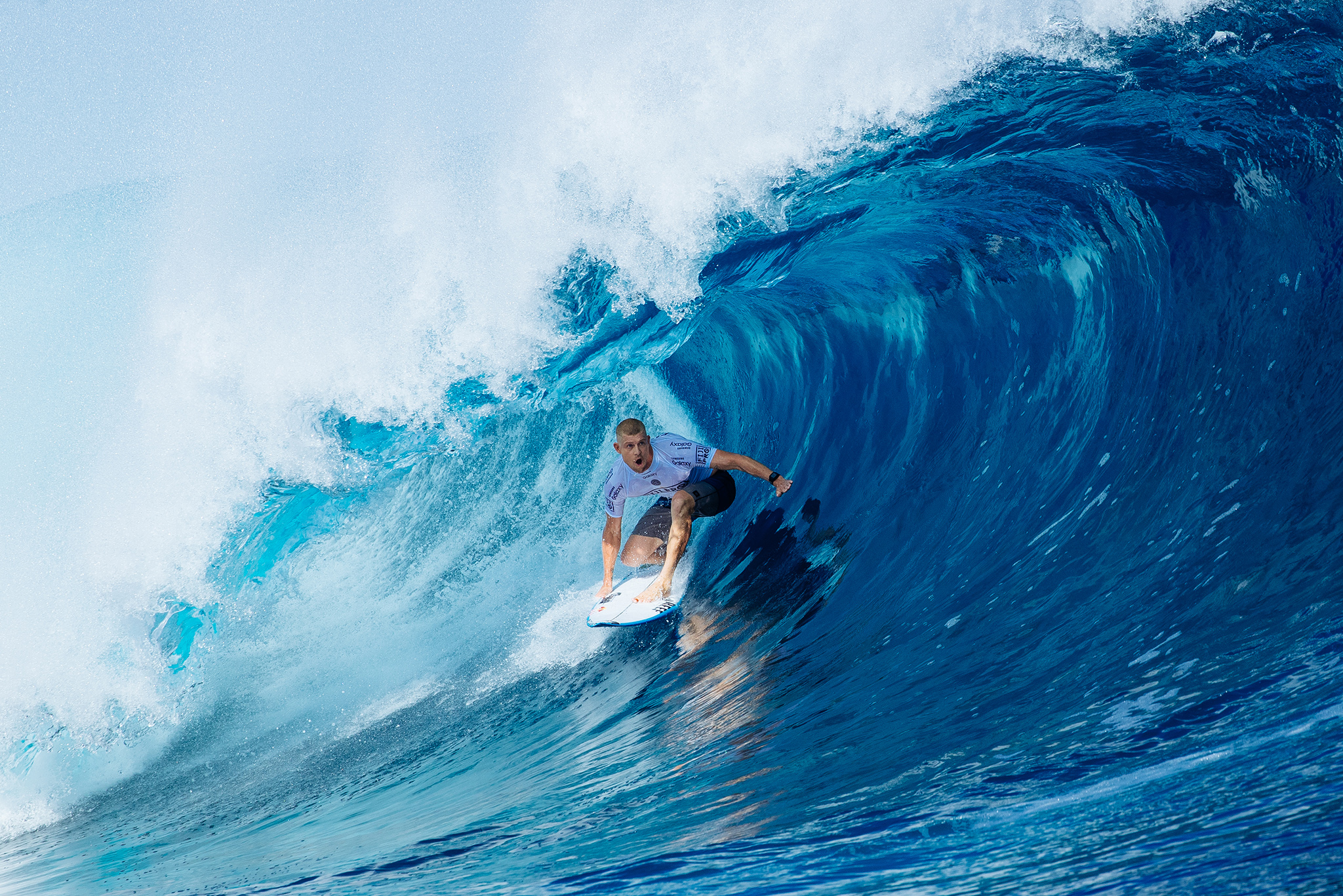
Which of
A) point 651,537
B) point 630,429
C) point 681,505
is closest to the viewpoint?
point 630,429

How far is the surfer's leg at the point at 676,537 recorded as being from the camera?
16.8ft

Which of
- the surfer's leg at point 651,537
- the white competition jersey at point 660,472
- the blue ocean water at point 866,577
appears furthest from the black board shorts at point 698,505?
the blue ocean water at point 866,577

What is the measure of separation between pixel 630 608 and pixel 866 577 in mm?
1355

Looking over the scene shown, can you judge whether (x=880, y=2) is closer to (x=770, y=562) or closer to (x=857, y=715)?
(x=770, y=562)

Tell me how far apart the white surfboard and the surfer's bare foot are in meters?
0.02

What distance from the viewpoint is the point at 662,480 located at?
5.13 meters

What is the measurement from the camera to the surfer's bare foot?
5.19 meters

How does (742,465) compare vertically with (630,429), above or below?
below

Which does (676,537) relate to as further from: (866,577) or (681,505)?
(866,577)

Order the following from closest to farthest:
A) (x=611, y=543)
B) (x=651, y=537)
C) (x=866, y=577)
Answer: (x=866, y=577)
(x=611, y=543)
(x=651, y=537)

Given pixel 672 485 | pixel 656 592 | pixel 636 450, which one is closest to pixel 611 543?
pixel 656 592

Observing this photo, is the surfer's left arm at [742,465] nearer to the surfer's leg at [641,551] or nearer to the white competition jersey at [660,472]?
the white competition jersey at [660,472]

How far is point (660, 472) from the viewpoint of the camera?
5082mm

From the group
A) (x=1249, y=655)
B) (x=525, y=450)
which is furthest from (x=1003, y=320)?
(x=525, y=450)
